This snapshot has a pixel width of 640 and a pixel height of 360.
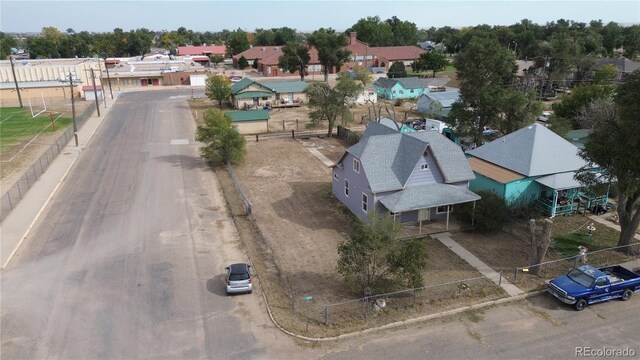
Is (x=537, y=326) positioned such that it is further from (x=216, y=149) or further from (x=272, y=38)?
(x=272, y=38)

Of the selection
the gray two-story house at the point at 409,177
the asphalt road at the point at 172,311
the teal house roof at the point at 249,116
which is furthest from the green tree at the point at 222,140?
the gray two-story house at the point at 409,177

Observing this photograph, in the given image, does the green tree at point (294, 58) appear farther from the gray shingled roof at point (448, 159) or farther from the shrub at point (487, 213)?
the shrub at point (487, 213)

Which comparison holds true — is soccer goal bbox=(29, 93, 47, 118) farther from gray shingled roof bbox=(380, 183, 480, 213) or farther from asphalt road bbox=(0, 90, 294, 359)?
gray shingled roof bbox=(380, 183, 480, 213)

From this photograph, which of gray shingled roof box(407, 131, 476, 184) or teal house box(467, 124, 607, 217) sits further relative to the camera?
teal house box(467, 124, 607, 217)

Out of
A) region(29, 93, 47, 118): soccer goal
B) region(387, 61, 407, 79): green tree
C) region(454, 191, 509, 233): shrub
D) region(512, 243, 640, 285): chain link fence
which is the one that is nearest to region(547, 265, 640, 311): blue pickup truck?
region(512, 243, 640, 285): chain link fence

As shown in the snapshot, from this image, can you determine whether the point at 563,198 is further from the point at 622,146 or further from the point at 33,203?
the point at 33,203

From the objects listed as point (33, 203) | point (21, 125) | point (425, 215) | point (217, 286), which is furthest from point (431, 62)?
point (217, 286)
